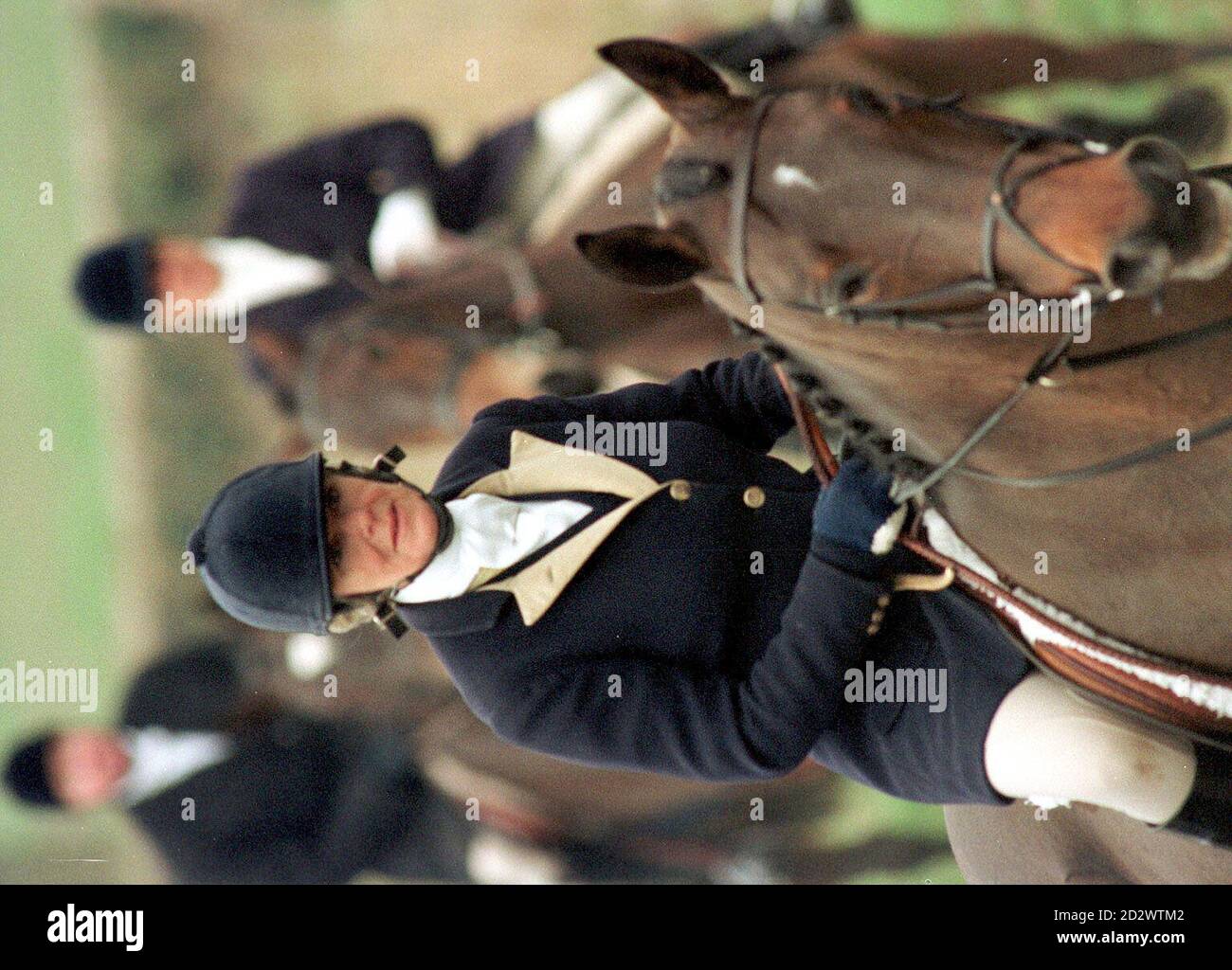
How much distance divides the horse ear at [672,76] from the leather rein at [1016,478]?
8 cm

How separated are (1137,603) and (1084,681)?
0.12 meters

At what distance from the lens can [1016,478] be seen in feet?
4.39

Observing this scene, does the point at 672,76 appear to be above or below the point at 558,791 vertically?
above

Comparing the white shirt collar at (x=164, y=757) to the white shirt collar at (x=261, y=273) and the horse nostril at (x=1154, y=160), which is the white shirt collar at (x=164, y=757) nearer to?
the white shirt collar at (x=261, y=273)

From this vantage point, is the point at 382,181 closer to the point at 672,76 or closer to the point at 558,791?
the point at 558,791

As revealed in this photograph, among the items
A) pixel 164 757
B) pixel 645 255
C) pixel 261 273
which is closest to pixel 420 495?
pixel 645 255

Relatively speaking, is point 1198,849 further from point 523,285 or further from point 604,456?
point 523,285

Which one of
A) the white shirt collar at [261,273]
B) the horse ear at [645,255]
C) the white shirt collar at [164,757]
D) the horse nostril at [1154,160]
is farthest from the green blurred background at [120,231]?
the horse nostril at [1154,160]

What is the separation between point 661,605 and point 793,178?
66 centimetres

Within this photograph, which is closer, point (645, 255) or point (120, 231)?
point (645, 255)

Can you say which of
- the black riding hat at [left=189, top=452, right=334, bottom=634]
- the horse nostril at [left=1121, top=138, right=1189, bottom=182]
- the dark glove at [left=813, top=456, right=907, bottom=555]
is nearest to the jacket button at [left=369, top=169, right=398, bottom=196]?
the black riding hat at [left=189, top=452, right=334, bottom=634]
